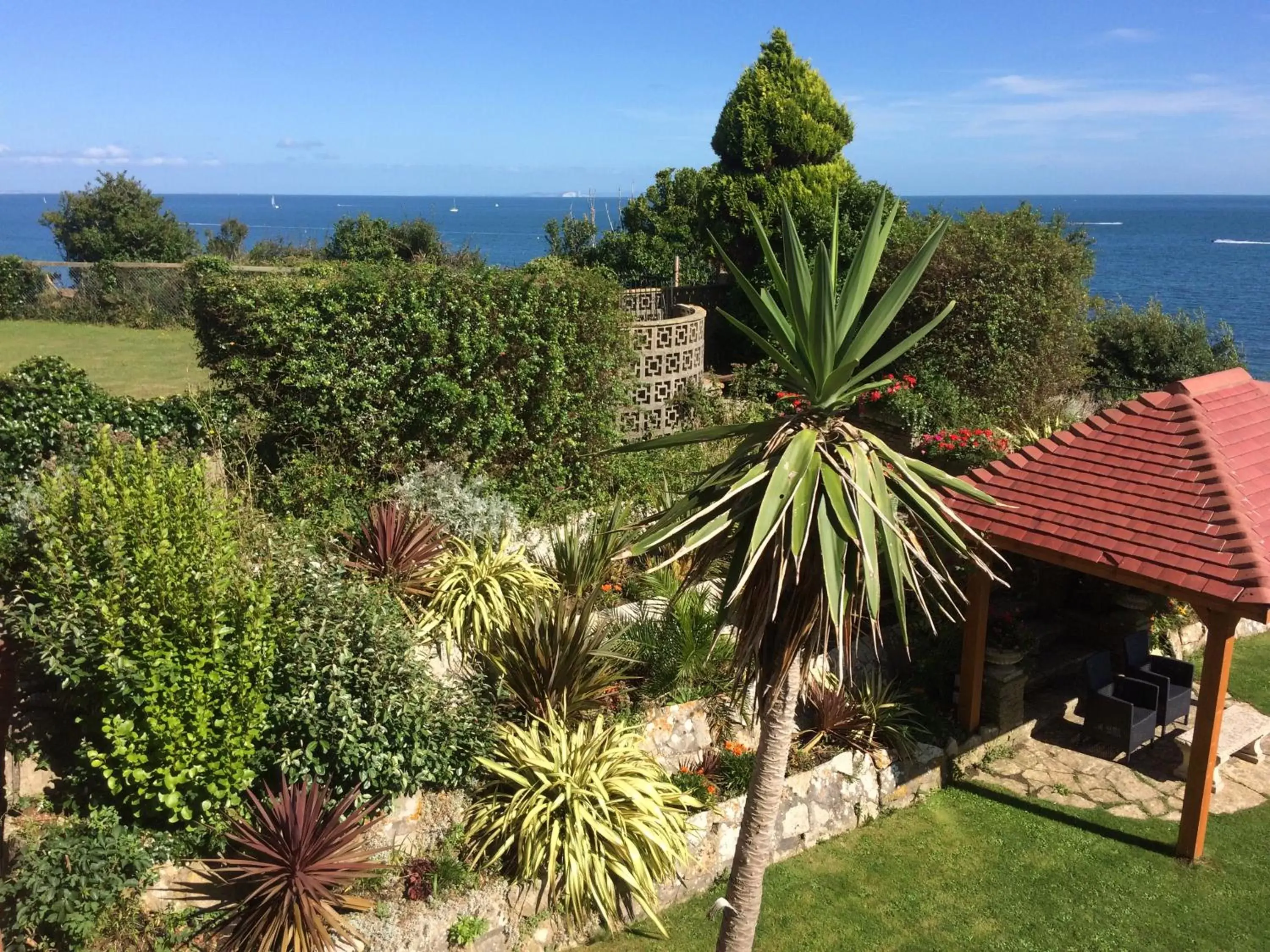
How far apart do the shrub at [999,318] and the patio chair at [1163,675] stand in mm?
5988

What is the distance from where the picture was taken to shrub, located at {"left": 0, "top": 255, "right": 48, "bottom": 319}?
2544 centimetres

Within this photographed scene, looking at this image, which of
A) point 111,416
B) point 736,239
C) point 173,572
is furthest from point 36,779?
point 736,239

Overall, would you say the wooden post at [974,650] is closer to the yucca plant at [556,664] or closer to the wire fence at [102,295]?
the yucca plant at [556,664]

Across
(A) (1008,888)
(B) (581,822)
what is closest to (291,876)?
(B) (581,822)

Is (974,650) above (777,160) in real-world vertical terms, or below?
below

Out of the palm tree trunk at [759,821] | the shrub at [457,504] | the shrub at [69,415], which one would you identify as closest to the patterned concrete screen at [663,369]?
the shrub at [457,504]

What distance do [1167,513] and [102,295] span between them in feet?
93.4

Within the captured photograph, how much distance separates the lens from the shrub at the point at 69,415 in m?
8.23

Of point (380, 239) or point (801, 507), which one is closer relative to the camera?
point (801, 507)

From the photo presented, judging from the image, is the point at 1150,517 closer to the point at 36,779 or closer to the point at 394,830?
the point at 394,830

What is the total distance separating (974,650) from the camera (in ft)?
26.2

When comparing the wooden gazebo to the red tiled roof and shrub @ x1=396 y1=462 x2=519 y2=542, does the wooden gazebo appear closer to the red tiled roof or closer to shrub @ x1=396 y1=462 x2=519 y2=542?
the red tiled roof

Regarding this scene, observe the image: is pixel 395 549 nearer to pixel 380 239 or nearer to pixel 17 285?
pixel 380 239

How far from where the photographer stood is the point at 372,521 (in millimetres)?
8242
